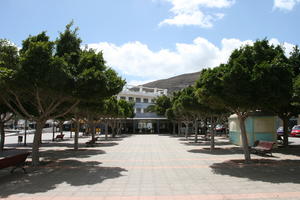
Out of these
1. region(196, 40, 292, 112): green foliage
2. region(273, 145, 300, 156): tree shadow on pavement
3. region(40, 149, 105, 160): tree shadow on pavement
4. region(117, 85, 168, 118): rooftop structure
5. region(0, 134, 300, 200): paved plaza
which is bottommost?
Result: region(40, 149, 105, 160): tree shadow on pavement

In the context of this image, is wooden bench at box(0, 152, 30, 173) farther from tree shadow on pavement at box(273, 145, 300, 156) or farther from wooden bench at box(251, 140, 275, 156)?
tree shadow on pavement at box(273, 145, 300, 156)

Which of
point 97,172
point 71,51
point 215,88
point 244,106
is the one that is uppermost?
point 71,51

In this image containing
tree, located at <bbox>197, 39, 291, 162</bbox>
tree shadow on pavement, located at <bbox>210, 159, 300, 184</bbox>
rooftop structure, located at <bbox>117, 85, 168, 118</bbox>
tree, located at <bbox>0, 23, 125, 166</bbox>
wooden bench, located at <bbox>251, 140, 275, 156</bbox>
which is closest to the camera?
tree shadow on pavement, located at <bbox>210, 159, 300, 184</bbox>

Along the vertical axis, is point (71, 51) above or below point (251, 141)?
above

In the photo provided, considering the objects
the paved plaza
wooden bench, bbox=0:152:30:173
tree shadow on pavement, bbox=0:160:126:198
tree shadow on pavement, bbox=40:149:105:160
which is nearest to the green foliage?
the paved plaza

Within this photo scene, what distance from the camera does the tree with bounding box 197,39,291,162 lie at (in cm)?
1003

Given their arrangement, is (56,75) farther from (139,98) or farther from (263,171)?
(139,98)

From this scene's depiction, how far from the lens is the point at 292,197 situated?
21.9 feet

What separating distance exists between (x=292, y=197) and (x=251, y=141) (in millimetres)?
13455

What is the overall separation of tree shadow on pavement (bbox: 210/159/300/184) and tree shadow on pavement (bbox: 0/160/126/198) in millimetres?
4338

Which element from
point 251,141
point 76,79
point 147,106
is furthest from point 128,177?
point 147,106

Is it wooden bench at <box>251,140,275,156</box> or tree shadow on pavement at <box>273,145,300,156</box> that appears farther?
tree shadow on pavement at <box>273,145,300,156</box>

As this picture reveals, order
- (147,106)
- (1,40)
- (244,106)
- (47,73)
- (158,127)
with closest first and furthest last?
(47,73) → (244,106) → (1,40) → (158,127) → (147,106)

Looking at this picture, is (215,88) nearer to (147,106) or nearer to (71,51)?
(71,51)
